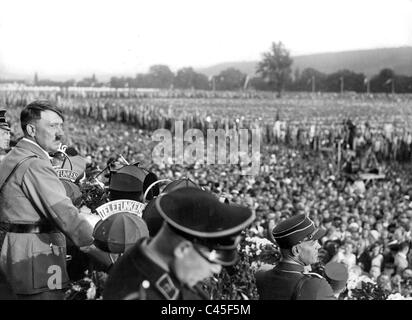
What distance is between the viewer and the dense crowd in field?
10.8m

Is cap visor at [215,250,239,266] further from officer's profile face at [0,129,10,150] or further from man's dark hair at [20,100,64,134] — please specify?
officer's profile face at [0,129,10,150]

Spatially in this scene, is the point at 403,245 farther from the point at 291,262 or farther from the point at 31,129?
the point at 31,129

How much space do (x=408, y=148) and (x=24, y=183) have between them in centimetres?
2628

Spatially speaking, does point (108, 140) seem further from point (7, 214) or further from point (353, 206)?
point (7, 214)

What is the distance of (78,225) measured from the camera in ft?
11.6

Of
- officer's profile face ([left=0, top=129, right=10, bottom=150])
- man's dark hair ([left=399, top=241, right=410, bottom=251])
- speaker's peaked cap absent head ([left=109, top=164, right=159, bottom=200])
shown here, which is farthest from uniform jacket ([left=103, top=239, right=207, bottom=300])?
man's dark hair ([left=399, top=241, right=410, bottom=251])

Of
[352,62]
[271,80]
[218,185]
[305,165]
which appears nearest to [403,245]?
[218,185]

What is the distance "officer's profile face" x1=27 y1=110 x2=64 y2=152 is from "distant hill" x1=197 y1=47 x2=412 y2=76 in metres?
42.1

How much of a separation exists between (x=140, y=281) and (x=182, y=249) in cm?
19

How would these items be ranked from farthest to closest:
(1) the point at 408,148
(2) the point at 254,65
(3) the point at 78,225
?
(2) the point at 254,65 < (1) the point at 408,148 < (3) the point at 78,225

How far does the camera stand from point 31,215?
3715 millimetres
